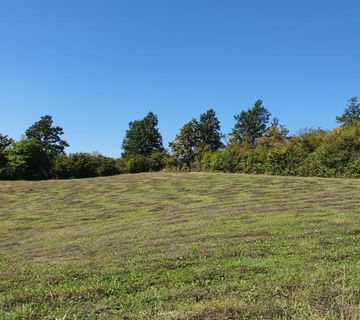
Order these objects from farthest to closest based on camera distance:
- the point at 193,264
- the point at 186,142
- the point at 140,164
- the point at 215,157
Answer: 1. the point at 186,142
2. the point at 140,164
3. the point at 215,157
4. the point at 193,264

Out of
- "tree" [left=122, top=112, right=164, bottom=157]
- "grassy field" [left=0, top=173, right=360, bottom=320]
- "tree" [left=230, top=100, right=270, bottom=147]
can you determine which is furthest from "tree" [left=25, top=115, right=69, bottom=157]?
"grassy field" [left=0, top=173, right=360, bottom=320]

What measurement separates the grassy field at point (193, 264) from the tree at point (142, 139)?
68.3 m

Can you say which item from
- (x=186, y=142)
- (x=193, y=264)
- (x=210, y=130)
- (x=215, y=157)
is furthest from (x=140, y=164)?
(x=193, y=264)

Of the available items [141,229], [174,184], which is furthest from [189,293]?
[174,184]

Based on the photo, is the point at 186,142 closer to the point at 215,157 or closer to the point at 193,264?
the point at 215,157

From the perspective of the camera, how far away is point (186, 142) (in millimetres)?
73438

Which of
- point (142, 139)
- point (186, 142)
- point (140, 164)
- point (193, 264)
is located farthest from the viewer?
point (142, 139)

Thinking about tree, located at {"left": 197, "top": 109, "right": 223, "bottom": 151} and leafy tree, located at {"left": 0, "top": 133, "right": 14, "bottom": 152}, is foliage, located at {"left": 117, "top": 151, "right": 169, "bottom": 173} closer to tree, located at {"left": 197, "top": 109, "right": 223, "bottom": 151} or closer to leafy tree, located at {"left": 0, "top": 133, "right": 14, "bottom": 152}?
leafy tree, located at {"left": 0, "top": 133, "right": 14, "bottom": 152}

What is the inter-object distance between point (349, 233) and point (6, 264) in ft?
24.9

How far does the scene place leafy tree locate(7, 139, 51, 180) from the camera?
47184 mm

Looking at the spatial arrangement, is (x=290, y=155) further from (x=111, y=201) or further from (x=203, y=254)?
(x=203, y=254)

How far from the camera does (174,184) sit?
33.8m

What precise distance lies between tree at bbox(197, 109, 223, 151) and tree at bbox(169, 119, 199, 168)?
3.49 m

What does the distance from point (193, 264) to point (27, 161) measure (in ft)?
143
